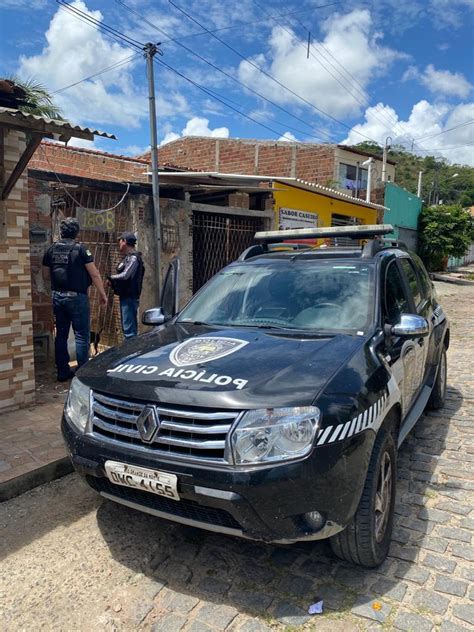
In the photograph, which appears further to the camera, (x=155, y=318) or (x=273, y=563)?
(x=155, y=318)

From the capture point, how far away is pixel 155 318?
3.66 m

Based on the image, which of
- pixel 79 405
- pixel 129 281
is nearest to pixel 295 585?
pixel 79 405

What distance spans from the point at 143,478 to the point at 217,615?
0.71 metres

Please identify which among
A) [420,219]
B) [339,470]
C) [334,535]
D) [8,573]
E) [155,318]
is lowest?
[8,573]

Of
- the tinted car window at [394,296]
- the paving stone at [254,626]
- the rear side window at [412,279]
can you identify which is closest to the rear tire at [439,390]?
the rear side window at [412,279]

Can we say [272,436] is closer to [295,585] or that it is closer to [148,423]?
[148,423]

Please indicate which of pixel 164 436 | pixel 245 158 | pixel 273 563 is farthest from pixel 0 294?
pixel 245 158

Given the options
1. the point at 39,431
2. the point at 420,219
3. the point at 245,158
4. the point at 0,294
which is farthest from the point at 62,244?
the point at 420,219

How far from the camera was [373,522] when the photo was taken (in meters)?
2.34

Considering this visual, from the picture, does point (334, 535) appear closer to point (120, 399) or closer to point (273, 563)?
point (273, 563)

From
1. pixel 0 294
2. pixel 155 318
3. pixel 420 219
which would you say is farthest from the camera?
pixel 420 219

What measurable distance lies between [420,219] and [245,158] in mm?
11246

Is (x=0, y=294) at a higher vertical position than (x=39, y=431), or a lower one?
higher

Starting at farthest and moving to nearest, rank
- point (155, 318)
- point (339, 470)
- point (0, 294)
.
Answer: point (0, 294) → point (155, 318) → point (339, 470)
